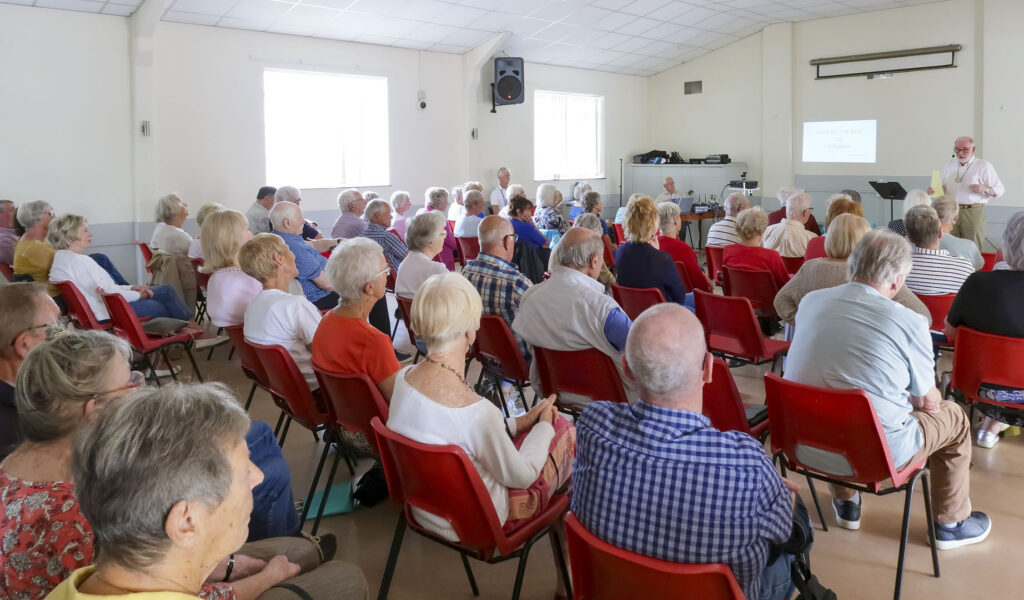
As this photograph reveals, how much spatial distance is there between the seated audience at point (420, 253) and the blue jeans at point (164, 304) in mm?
1703

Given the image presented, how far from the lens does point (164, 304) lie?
5168 millimetres

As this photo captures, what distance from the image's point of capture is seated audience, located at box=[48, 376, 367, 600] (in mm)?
1198

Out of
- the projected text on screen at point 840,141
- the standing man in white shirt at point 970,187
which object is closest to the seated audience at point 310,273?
the standing man in white shirt at point 970,187

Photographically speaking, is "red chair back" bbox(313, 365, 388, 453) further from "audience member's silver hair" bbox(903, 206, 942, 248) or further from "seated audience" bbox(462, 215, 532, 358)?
"audience member's silver hair" bbox(903, 206, 942, 248)

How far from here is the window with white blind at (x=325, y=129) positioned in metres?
9.54

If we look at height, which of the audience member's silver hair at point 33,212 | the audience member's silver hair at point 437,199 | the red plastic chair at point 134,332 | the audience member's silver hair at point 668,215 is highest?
the audience member's silver hair at point 437,199

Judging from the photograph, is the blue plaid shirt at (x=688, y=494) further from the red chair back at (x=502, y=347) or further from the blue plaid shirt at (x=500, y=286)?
the blue plaid shirt at (x=500, y=286)

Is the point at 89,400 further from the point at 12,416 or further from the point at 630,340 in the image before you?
the point at 630,340

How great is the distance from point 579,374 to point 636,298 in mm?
1166

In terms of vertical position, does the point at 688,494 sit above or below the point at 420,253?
below

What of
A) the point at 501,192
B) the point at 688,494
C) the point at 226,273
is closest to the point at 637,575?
the point at 688,494

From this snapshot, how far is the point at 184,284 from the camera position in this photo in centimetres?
616

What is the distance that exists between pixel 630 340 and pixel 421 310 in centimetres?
73

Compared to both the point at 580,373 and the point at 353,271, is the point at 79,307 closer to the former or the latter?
the point at 353,271
